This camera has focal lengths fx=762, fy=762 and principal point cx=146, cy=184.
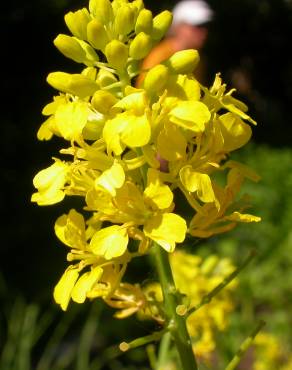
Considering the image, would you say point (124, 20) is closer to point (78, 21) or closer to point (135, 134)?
point (78, 21)

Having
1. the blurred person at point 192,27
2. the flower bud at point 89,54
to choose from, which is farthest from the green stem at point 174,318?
the blurred person at point 192,27

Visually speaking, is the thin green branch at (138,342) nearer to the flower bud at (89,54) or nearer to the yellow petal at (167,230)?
the yellow petal at (167,230)

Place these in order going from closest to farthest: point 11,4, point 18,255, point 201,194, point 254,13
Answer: point 201,194 → point 18,255 → point 11,4 → point 254,13

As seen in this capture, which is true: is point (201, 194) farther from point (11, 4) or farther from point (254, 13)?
point (254, 13)

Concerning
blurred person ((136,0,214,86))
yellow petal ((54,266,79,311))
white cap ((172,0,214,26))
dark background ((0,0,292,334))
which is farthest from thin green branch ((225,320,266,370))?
white cap ((172,0,214,26))

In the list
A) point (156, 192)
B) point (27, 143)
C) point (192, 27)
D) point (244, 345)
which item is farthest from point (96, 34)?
point (192, 27)

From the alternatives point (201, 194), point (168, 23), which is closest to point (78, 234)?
point (201, 194)
